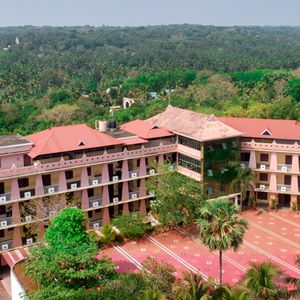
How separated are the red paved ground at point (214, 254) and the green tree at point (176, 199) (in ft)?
4.96

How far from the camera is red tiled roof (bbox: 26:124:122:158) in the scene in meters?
35.3

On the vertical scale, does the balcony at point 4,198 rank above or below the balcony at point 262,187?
above

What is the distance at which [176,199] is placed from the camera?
116ft

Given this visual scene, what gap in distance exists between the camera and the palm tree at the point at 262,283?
65.2ft

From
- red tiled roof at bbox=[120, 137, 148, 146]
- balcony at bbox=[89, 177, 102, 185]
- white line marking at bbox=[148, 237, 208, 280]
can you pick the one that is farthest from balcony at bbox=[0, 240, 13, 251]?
red tiled roof at bbox=[120, 137, 148, 146]

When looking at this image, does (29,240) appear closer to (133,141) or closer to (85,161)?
(85,161)

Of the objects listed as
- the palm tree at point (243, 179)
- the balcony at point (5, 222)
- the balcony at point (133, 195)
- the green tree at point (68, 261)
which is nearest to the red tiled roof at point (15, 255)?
the balcony at point (5, 222)

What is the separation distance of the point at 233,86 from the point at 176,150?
185ft

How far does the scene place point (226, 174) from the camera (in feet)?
131

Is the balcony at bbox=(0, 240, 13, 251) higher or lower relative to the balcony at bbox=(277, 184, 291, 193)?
lower

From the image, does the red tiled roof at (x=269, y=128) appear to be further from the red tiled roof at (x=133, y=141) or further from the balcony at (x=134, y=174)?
the balcony at (x=134, y=174)

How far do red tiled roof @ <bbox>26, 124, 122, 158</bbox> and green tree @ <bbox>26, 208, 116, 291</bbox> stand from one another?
8.74 m

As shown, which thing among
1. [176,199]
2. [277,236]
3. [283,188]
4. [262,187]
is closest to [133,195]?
[176,199]

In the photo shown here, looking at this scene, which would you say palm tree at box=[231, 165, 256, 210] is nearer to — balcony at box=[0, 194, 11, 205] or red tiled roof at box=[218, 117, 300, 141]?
red tiled roof at box=[218, 117, 300, 141]
